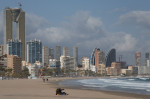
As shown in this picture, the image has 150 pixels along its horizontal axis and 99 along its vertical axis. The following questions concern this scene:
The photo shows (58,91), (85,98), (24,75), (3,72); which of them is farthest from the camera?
(24,75)

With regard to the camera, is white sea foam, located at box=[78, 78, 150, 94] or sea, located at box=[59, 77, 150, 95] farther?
white sea foam, located at box=[78, 78, 150, 94]

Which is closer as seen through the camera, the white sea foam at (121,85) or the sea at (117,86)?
the sea at (117,86)

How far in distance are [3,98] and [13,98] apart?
2.66 ft

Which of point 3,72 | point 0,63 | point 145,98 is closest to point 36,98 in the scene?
point 145,98

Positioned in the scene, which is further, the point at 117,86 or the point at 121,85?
the point at 121,85

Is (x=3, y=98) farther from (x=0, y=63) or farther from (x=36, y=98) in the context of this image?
(x=0, y=63)

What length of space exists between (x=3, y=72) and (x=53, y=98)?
442ft

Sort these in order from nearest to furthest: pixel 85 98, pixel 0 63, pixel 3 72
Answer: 1. pixel 85 98
2. pixel 3 72
3. pixel 0 63

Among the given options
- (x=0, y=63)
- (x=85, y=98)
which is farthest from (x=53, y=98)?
(x=0, y=63)

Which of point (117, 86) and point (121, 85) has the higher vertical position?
point (117, 86)

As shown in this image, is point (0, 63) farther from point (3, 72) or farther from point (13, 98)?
point (13, 98)

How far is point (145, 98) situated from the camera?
28547 millimetres

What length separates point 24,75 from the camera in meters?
172

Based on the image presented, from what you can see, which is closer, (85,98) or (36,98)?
(36,98)
